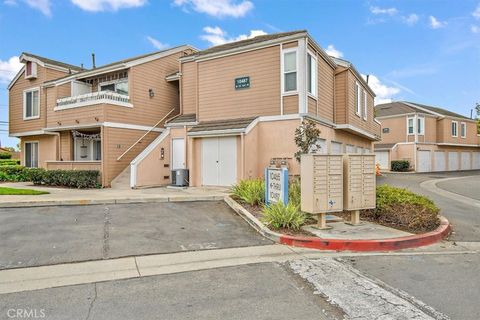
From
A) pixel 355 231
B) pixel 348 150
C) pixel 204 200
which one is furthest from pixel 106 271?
pixel 348 150

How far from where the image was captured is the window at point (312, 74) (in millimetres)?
13594

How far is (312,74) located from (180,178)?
718 cm

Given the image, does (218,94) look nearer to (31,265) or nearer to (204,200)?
(204,200)

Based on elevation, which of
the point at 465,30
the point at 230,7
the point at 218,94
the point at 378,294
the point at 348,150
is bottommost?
the point at 378,294

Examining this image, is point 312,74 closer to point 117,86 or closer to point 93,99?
point 93,99

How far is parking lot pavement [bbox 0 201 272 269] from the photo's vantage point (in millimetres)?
6004

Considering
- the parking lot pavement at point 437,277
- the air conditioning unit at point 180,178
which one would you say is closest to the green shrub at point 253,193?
the parking lot pavement at point 437,277

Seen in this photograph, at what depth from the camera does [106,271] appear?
5.13m

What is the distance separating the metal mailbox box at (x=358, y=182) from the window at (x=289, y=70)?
612cm

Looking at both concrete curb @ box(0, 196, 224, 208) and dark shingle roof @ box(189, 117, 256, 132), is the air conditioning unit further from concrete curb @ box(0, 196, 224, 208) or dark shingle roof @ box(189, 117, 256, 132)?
concrete curb @ box(0, 196, 224, 208)

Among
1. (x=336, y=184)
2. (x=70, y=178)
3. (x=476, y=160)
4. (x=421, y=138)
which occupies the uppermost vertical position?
(x=421, y=138)

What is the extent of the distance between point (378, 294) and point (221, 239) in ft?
11.5

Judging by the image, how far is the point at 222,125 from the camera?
46.8ft

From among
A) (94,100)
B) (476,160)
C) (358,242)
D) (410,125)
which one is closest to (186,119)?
(94,100)
